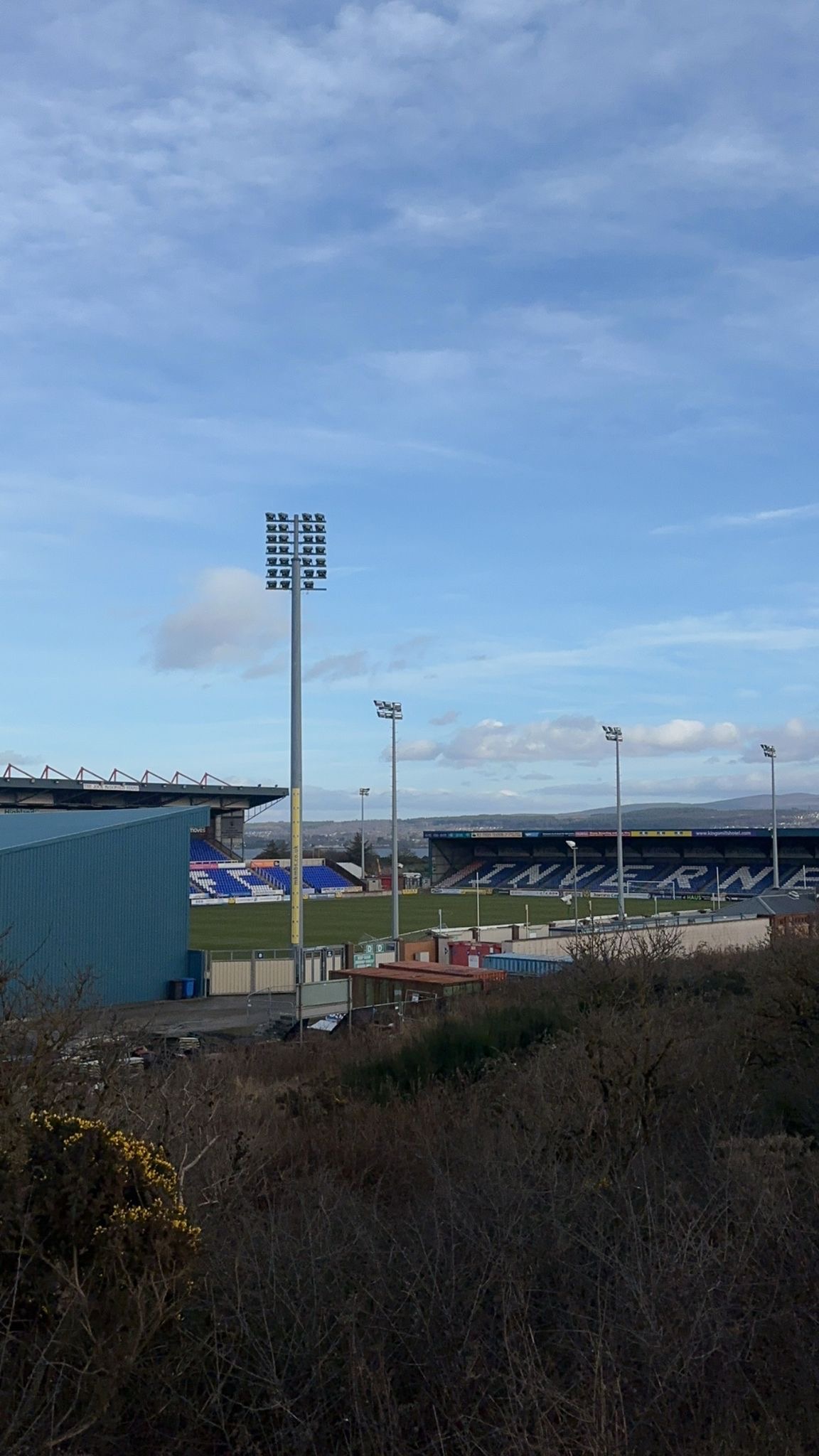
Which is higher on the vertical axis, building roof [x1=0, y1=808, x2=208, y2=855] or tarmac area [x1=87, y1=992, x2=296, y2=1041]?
building roof [x1=0, y1=808, x2=208, y2=855]

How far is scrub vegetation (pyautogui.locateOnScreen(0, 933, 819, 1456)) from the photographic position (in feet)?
16.4

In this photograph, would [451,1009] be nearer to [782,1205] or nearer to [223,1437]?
[782,1205]

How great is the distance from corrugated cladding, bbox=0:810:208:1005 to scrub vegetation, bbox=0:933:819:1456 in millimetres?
26100

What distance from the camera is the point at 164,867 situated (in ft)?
129

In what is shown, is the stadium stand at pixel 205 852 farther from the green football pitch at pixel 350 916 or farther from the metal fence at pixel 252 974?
the metal fence at pixel 252 974

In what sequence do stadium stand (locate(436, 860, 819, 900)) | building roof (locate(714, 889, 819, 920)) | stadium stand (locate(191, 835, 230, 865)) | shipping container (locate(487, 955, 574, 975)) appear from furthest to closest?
1. stadium stand (locate(191, 835, 230, 865))
2. stadium stand (locate(436, 860, 819, 900))
3. building roof (locate(714, 889, 819, 920))
4. shipping container (locate(487, 955, 574, 975))

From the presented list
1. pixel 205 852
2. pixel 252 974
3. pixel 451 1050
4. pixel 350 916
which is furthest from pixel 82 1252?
pixel 205 852

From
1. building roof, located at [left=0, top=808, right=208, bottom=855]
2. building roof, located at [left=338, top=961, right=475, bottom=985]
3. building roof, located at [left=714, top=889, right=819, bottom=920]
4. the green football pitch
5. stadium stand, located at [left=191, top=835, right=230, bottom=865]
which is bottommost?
the green football pitch

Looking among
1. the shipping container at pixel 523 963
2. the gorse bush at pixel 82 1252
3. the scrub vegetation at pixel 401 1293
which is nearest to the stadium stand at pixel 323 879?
the shipping container at pixel 523 963

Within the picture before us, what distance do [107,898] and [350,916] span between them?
3768cm

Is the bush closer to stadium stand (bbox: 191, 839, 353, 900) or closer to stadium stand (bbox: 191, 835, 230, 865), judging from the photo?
stadium stand (bbox: 191, 839, 353, 900)

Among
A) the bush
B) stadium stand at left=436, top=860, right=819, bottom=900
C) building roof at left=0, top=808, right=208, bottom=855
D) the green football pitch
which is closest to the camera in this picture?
the bush

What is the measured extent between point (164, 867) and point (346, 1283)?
33.9 metres

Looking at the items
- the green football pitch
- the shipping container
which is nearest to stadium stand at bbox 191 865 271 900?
the green football pitch
